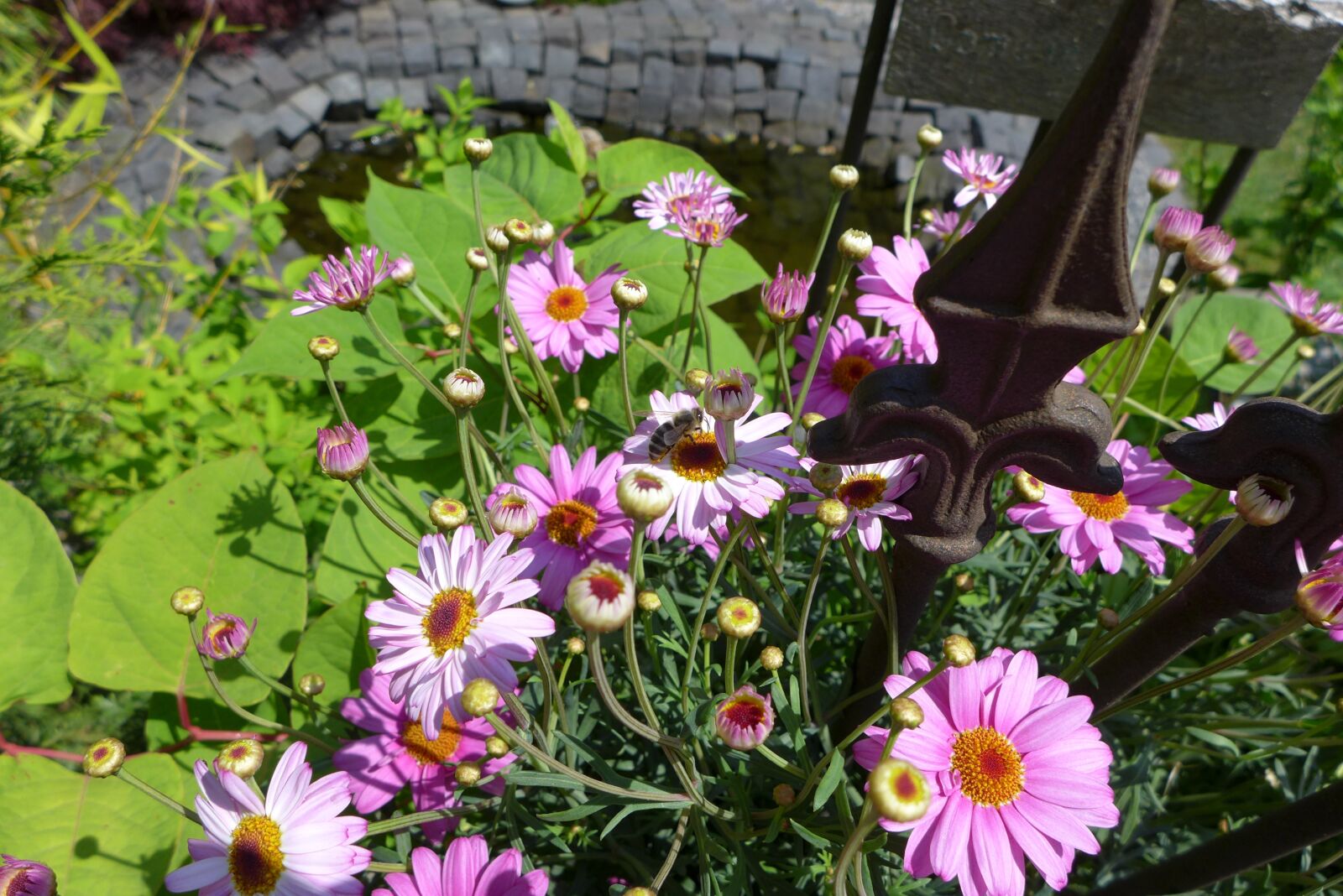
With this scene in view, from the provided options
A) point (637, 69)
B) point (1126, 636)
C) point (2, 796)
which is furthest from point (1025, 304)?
point (637, 69)

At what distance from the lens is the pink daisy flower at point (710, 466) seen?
62cm

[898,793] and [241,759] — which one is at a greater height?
[898,793]

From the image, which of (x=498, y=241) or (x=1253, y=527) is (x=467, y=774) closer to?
(x=498, y=241)

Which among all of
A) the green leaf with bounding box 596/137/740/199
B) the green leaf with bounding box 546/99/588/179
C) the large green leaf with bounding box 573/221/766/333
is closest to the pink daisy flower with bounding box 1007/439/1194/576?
the large green leaf with bounding box 573/221/766/333

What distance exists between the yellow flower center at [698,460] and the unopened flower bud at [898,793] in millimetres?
271

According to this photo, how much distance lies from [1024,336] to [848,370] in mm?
432

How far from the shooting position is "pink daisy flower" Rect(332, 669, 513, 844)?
72 cm

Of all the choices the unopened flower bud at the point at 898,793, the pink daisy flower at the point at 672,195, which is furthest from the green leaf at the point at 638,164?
the unopened flower bud at the point at 898,793

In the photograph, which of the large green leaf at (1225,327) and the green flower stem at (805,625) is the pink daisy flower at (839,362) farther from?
the large green leaf at (1225,327)

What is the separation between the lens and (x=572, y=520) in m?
0.74

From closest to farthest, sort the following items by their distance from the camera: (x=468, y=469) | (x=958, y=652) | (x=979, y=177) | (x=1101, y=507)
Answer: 1. (x=958, y=652)
2. (x=468, y=469)
3. (x=1101, y=507)
4. (x=979, y=177)

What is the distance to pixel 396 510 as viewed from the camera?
3.12ft

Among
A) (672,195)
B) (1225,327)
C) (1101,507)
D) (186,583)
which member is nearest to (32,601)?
(186,583)

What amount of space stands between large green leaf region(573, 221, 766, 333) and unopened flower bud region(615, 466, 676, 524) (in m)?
0.53
